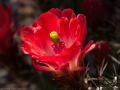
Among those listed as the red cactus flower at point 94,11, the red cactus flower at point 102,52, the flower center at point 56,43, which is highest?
the red cactus flower at point 94,11

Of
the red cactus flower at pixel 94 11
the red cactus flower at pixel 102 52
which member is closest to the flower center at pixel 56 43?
the red cactus flower at pixel 102 52

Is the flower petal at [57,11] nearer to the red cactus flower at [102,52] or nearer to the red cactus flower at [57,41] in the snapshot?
the red cactus flower at [57,41]

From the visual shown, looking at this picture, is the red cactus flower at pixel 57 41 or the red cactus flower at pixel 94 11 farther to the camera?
the red cactus flower at pixel 94 11

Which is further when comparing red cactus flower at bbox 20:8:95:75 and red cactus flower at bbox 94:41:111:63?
red cactus flower at bbox 94:41:111:63

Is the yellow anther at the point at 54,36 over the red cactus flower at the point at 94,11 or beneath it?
beneath

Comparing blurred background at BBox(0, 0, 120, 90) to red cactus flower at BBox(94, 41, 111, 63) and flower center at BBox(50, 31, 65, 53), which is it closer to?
red cactus flower at BBox(94, 41, 111, 63)

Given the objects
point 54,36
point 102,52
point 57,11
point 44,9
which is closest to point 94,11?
point 102,52

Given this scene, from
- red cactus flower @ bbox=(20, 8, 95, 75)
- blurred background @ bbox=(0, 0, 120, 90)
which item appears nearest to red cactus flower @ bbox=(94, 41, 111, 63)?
blurred background @ bbox=(0, 0, 120, 90)

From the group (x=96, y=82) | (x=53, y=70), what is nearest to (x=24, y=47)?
(x=53, y=70)
